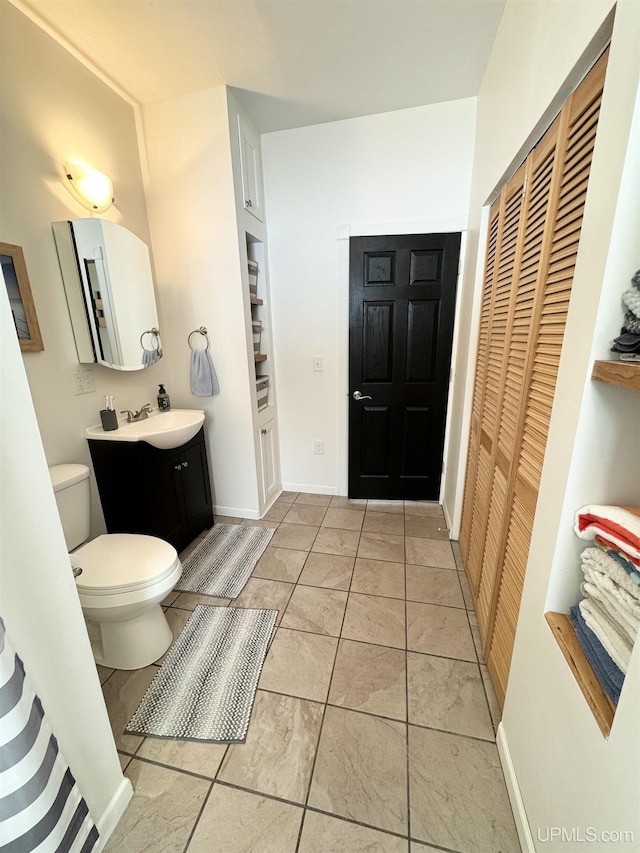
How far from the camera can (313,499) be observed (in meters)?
2.78

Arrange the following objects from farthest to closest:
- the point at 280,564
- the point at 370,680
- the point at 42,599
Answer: the point at 280,564 < the point at 370,680 < the point at 42,599

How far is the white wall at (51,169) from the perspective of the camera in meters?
1.37

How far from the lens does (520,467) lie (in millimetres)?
1110

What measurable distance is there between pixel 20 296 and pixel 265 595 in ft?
5.99

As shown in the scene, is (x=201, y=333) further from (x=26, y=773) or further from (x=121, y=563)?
(x=26, y=773)

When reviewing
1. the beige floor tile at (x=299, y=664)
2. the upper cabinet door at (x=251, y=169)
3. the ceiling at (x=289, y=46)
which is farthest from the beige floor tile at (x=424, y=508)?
the ceiling at (x=289, y=46)

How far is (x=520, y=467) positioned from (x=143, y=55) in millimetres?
2586

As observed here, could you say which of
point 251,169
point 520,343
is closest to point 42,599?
point 520,343

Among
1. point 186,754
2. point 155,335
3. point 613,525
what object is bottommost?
point 186,754

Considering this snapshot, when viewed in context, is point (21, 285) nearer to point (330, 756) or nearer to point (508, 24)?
point (330, 756)

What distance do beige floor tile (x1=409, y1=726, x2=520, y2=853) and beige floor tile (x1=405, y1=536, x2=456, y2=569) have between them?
0.90 meters

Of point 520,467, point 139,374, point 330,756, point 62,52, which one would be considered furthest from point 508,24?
point 330,756

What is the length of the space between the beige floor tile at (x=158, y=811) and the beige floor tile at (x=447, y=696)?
755 millimetres

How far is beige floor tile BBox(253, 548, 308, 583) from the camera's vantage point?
74.6 inches
